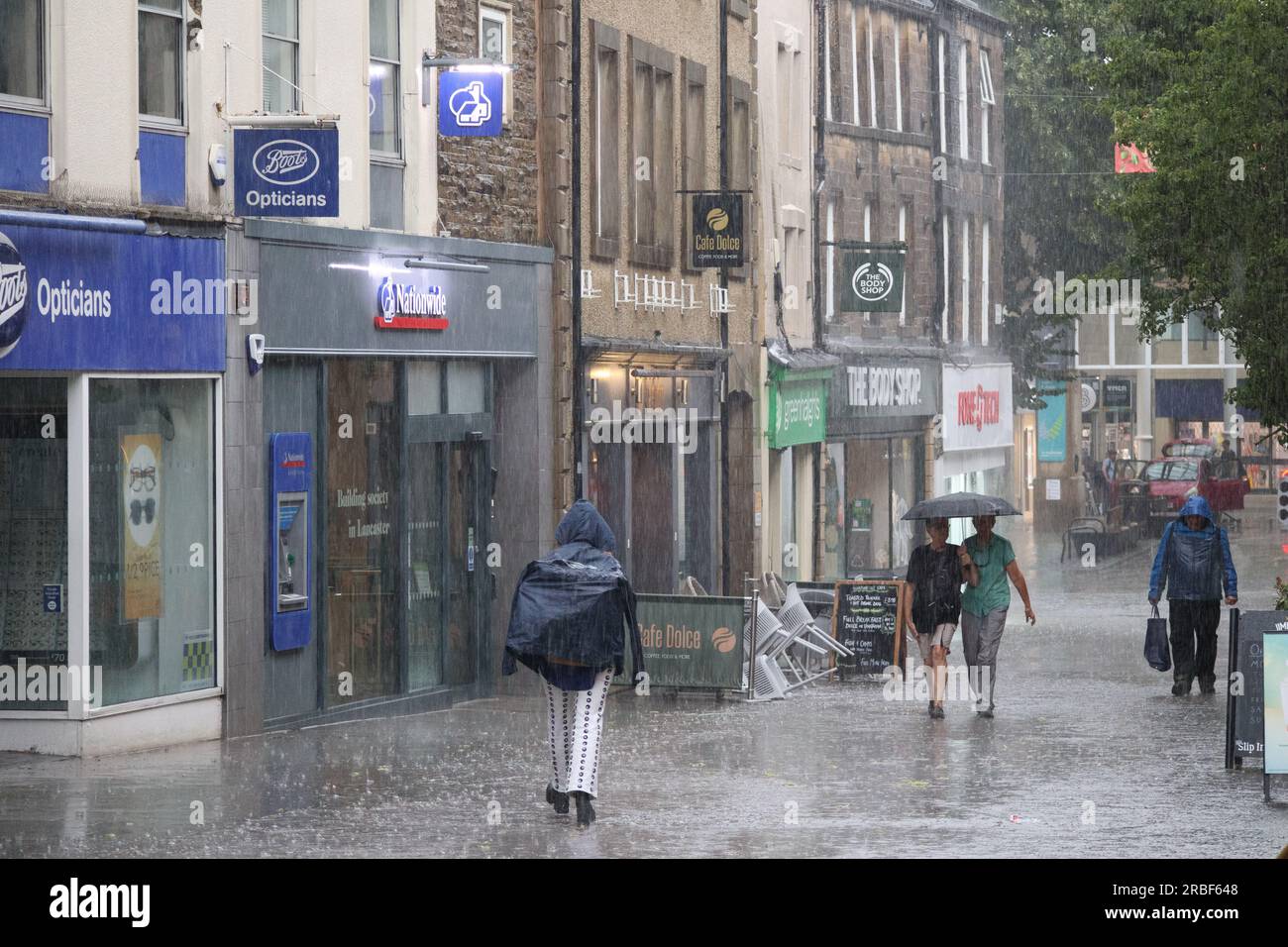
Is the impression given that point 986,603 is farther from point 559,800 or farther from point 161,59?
point 161,59

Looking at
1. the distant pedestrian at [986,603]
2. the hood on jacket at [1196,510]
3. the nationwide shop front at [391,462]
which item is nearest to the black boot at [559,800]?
the nationwide shop front at [391,462]

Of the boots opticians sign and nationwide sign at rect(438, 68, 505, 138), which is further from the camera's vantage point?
nationwide sign at rect(438, 68, 505, 138)

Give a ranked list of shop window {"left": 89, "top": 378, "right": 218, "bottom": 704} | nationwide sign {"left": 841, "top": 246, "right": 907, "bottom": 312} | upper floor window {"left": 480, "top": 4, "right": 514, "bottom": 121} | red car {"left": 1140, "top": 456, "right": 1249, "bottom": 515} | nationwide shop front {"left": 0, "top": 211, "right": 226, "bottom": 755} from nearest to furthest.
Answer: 1. nationwide shop front {"left": 0, "top": 211, "right": 226, "bottom": 755}
2. shop window {"left": 89, "top": 378, "right": 218, "bottom": 704}
3. upper floor window {"left": 480, "top": 4, "right": 514, "bottom": 121}
4. nationwide sign {"left": 841, "top": 246, "right": 907, "bottom": 312}
5. red car {"left": 1140, "top": 456, "right": 1249, "bottom": 515}

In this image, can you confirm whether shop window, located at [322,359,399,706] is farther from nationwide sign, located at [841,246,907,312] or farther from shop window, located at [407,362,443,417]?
nationwide sign, located at [841,246,907,312]

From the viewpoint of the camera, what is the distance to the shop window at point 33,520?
1570cm

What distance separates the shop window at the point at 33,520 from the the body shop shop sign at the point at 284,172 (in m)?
2.31

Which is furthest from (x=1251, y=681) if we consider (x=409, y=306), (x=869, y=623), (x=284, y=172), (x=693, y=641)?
(x=869, y=623)

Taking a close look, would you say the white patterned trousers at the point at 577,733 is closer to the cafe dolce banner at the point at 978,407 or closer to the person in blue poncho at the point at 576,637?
the person in blue poncho at the point at 576,637

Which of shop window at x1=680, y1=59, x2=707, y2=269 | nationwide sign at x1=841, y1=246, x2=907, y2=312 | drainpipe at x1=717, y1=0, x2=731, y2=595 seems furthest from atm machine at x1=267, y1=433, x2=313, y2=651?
nationwide sign at x1=841, y1=246, x2=907, y2=312

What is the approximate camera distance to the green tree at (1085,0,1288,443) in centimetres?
2331

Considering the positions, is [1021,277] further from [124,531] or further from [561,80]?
[124,531]

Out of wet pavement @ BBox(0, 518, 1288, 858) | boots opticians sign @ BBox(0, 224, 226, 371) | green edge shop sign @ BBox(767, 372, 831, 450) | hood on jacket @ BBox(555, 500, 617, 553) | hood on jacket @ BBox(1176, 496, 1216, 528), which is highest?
boots opticians sign @ BBox(0, 224, 226, 371)

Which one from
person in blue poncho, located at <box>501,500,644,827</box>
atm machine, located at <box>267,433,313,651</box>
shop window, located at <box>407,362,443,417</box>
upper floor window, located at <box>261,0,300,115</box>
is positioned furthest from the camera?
shop window, located at <box>407,362,443,417</box>

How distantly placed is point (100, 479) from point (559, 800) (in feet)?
15.1
